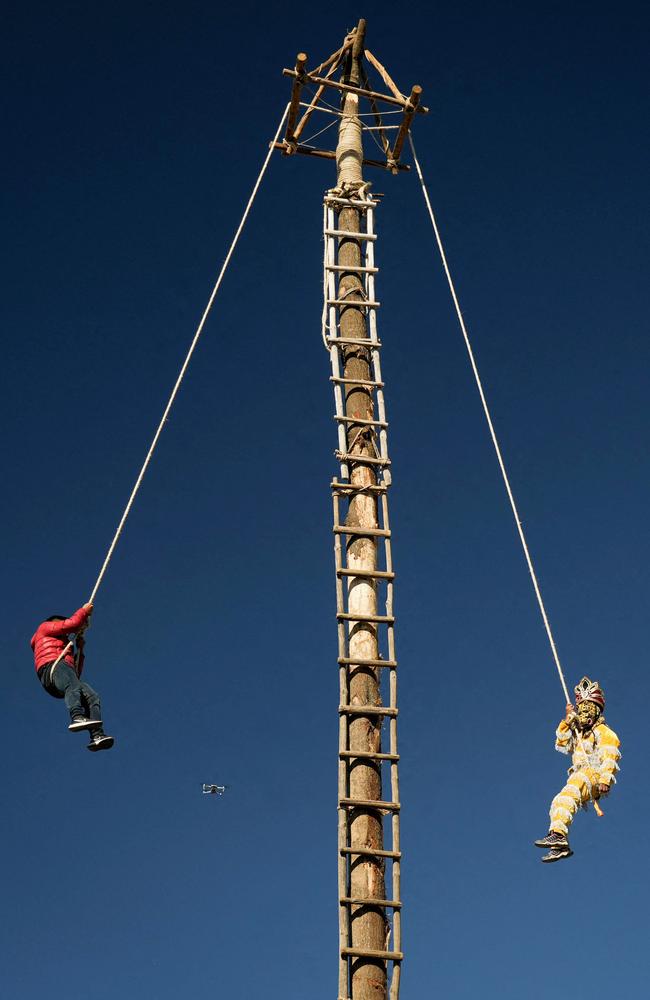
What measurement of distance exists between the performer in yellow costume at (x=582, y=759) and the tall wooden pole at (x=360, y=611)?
67.0 inches

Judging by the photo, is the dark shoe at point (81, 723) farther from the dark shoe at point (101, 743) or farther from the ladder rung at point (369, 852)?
the ladder rung at point (369, 852)

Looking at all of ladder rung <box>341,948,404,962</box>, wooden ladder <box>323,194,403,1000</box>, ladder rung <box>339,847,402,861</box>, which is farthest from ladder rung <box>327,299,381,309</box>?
ladder rung <box>341,948,404,962</box>

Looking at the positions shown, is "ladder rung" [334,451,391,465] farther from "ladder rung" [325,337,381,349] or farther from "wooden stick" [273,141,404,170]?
"wooden stick" [273,141,404,170]

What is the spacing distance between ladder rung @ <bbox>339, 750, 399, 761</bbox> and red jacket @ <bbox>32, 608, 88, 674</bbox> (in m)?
2.76

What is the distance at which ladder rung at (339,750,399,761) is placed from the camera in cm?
867

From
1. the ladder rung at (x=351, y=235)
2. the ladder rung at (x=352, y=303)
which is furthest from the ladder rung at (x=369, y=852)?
the ladder rung at (x=351, y=235)

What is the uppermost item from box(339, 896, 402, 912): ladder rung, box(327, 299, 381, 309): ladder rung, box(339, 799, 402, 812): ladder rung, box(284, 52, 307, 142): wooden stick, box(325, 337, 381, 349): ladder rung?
box(284, 52, 307, 142): wooden stick

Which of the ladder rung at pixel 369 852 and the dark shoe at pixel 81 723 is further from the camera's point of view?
the dark shoe at pixel 81 723

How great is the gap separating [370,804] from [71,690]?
2848 mm

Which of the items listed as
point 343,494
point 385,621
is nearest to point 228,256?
point 343,494

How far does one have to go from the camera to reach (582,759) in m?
9.92

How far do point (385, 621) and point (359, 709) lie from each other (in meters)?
0.84

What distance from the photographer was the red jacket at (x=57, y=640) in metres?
10.3

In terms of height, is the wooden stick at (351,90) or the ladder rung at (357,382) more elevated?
the wooden stick at (351,90)
